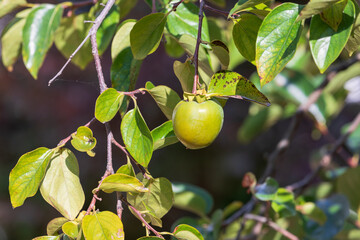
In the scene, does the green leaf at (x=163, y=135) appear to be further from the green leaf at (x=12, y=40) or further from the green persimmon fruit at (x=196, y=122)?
the green leaf at (x=12, y=40)

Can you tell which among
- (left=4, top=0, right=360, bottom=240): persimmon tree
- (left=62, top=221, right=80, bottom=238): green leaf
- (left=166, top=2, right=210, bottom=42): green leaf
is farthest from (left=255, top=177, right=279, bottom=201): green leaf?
(left=62, top=221, right=80, bottom=238): green leaf

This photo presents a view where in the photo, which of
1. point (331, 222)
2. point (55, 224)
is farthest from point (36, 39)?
point (331, 222)

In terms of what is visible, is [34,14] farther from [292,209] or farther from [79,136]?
[292,209]

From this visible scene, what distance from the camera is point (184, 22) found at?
0.74 metres

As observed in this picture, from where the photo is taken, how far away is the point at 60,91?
2895 millimetres

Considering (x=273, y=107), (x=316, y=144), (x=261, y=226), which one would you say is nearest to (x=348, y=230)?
(x=261, y=226)

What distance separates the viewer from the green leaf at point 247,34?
23.6 inches

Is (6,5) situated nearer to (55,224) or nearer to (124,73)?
(124,73)

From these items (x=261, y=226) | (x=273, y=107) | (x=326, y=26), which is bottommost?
(x=261, y=226)

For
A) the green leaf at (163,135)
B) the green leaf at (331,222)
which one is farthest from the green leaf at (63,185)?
the green leaf at (331,222)

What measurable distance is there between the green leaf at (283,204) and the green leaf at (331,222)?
0.52 ft

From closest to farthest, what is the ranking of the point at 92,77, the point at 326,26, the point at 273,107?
the point at 326,26, the point at 273,107, the point at 92,77

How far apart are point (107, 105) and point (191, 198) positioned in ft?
2.08

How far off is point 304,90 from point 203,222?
1.71 ft
